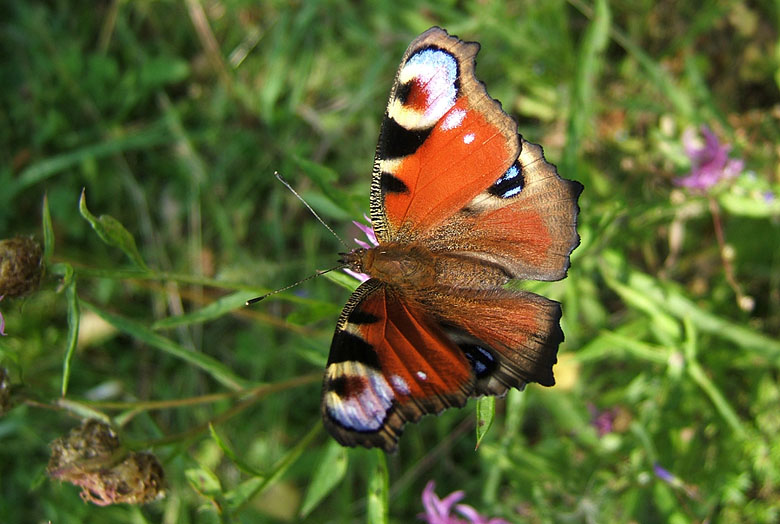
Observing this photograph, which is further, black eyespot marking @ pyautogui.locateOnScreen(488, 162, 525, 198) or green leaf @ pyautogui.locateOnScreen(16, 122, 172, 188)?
green leaf @ pyautogui.locateOnScreen(16, 122, 172, 188)

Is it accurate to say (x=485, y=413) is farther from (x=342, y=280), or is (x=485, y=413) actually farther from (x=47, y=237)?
(x=47, y=237)

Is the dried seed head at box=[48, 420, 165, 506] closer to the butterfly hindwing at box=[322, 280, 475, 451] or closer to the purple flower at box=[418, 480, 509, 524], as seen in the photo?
the butterfly hindwing at box=[322, 280, 475, 451]

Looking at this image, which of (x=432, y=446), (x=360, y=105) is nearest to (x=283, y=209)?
(x=360, y=105)

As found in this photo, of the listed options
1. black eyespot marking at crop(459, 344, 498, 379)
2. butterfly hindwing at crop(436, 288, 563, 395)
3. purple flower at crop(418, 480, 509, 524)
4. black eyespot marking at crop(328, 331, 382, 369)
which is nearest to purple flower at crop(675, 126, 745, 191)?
butterfly hindwing at crop(436, 288, 563, 395)

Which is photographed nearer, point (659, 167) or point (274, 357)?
point (659, 167)

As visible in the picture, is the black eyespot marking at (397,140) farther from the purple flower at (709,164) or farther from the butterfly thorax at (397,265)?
the purple flower at (709,164)

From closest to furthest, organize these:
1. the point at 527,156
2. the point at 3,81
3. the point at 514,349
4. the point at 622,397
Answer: the point at 514,349, the point at 527,156, the point at 622,397, the point at 3,81

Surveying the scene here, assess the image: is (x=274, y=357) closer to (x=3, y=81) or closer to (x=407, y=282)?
(x=407, y=282)

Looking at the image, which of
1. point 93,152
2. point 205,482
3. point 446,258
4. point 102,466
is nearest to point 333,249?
point 93,152
